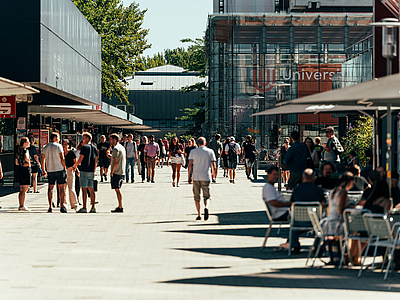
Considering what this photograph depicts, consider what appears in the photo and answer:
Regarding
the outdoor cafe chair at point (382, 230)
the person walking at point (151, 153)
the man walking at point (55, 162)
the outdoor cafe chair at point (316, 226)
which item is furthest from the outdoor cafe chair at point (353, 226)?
the person walking at point (151, 153)

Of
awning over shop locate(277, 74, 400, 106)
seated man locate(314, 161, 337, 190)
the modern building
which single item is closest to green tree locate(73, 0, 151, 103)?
seated man locate(314, 161, 337, 190)

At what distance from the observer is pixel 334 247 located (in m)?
8.60

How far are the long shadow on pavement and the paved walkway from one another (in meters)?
0.01

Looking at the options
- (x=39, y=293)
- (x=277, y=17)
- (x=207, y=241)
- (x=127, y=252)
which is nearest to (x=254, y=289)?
(x=39, y=293)

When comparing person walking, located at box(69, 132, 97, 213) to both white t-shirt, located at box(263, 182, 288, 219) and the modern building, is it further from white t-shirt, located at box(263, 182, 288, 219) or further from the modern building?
the modern building

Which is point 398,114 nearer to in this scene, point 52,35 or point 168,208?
point 168,208

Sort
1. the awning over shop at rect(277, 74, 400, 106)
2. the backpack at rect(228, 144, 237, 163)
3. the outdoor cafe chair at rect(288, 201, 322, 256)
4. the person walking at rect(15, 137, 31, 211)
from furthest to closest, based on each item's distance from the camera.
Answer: the backpack at rect(228, 144, 237, 163) → the person walking at rect(15, 137, 31, 211) → the outdoor cafe chair at rect(288, 201, 322, 256) → the awning over shop at rect(277, 74, 400, 106)

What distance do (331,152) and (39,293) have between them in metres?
9.94

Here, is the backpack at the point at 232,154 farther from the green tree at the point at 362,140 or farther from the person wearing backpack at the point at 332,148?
the person wearing backpack at the point at 332,148

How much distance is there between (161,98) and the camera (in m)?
96.1

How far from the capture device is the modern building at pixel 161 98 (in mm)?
95500

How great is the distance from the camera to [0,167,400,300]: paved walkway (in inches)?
274

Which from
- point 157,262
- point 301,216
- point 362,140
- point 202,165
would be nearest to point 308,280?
point 301,216

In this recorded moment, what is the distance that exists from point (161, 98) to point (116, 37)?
5022 centimetres
